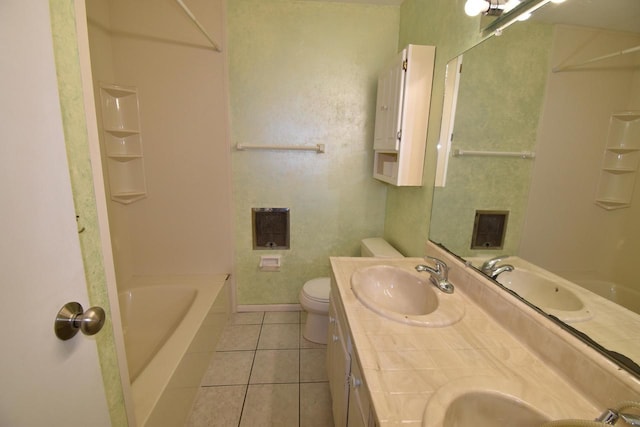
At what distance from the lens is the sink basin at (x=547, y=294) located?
2.60 feet

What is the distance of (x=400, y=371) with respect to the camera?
77 cm

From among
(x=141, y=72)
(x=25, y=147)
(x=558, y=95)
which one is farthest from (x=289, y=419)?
(x=141, y=72)

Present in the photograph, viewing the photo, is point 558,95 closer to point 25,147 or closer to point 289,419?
point 25,147

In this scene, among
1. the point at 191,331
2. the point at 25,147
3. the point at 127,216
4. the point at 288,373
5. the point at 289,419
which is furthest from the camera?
the point at 127,216

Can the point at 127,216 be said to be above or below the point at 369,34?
below

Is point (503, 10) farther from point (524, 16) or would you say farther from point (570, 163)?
point (570, 163)

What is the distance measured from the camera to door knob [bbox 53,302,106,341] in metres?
0.61

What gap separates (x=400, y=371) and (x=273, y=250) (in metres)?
1.80

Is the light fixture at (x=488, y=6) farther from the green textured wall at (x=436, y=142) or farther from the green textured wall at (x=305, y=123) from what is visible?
the green textured wall at (x=305, y=123)

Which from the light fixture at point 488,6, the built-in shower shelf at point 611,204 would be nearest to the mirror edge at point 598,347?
the built-in shower shelf at point 611,204

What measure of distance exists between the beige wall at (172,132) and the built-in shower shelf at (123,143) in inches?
2.2

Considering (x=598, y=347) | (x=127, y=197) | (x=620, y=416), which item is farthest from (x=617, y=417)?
(x=127, y=197)

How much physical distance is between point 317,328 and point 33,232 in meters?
1.87

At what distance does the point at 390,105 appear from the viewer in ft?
5.92
